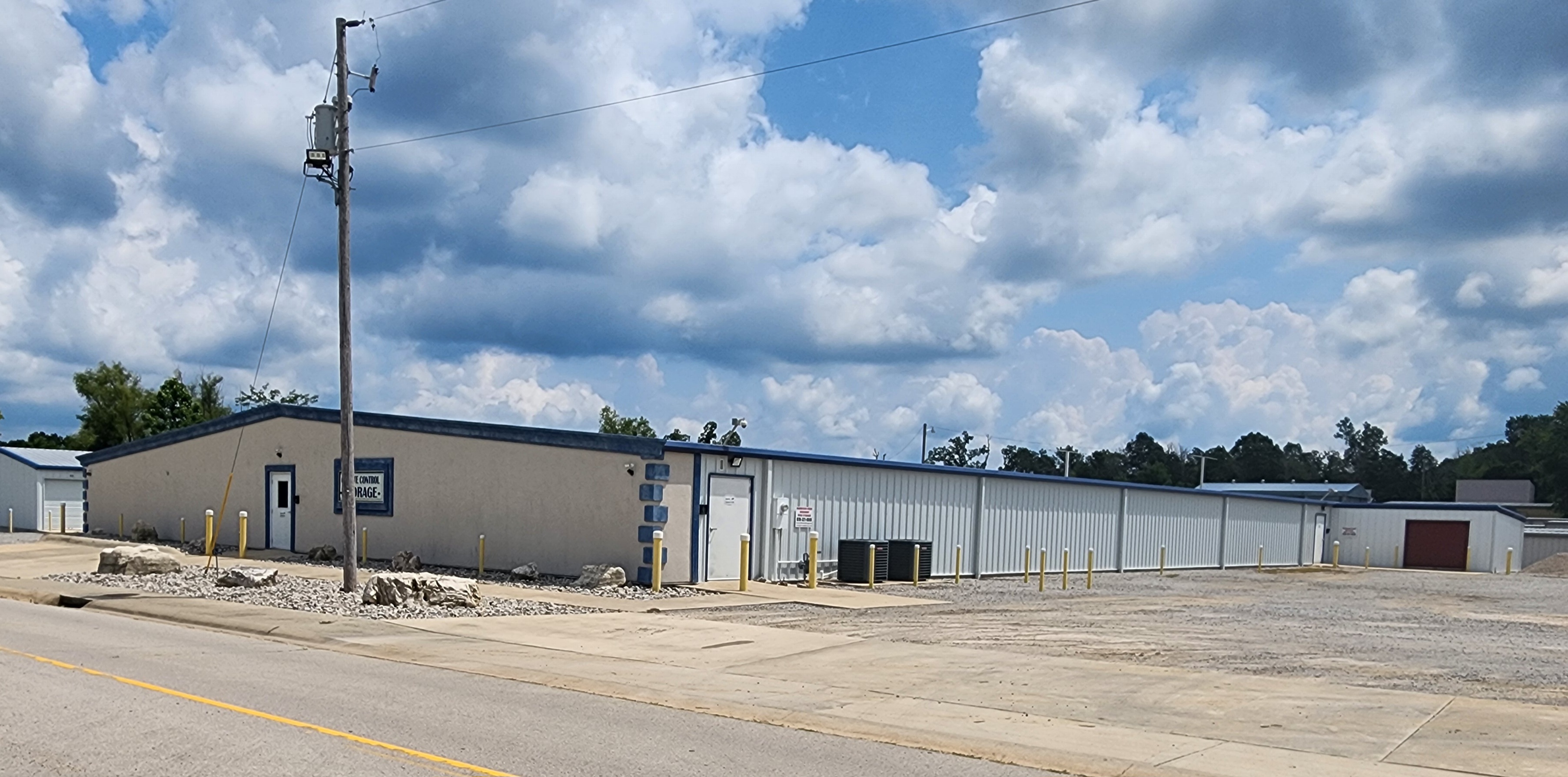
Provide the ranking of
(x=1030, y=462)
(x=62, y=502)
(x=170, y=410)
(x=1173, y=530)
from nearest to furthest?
(x=1173, y=530) < (x=62, y=502) < (x=170, y=410) < (x=1030, y=462)

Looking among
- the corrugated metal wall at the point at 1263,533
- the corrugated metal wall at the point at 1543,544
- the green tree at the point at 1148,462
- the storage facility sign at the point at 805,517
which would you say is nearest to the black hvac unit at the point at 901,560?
the storage facility sign at the point at 805,517

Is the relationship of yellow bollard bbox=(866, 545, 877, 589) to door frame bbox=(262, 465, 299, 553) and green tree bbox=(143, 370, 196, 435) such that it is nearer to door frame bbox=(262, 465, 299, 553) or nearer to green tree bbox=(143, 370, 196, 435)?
door frame bbox=(262, 465, 299, 553)

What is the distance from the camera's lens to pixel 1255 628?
20266 mm

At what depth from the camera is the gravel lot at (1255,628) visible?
14984 millimetres

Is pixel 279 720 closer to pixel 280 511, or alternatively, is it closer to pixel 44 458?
pixel 280 511

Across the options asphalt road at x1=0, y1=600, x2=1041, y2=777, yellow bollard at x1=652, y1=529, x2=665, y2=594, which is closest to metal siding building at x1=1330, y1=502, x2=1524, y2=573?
yellow bollard at x1=652, y1=529, x2=665, y2=594

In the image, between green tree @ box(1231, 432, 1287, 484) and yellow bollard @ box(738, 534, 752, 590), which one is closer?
yellow bollard @ box(738, 534, 752, 590)

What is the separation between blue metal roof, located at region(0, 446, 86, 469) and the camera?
4884cm

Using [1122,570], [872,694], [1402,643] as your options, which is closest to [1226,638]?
[1402,643]

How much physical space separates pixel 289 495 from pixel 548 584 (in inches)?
457

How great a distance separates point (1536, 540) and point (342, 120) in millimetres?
62383

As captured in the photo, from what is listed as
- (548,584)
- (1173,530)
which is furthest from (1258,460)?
(548,584)

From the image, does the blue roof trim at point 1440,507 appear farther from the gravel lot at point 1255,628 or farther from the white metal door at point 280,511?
the white metal door at point 280,511

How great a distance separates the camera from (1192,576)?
128ft
